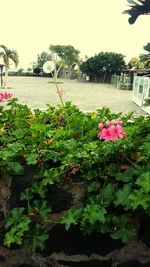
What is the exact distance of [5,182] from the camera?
8.50 ft

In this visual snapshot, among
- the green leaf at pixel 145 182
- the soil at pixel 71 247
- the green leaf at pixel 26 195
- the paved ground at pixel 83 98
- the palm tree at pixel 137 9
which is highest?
the palm tree at pixel 137 9

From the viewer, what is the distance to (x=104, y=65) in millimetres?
58281

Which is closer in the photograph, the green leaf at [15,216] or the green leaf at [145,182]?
the green leaf at [145,182]

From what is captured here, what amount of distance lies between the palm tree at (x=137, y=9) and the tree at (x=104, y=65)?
185ft

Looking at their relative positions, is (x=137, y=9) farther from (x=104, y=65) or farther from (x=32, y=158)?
(x=104, y=65)

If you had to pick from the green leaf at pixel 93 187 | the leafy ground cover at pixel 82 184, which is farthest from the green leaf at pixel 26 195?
the green leaf at pixel 93 187

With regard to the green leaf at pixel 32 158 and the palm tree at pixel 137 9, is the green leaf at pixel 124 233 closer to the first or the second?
the green leaf at pixel 32 158

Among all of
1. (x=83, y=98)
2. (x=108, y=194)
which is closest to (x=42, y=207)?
(x=108, y=194)

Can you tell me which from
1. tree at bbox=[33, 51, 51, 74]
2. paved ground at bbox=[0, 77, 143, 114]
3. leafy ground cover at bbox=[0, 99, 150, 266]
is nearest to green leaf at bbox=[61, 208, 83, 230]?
leafy ground cover at bbox=[0, 99, 150, 266]

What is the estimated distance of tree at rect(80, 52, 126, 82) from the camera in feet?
190

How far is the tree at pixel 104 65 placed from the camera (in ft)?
190

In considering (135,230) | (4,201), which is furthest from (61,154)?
(135,230)

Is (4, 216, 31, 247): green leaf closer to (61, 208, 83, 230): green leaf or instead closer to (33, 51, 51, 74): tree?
(61, 208, 83, 230): green leaf

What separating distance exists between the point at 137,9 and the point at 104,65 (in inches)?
2238
